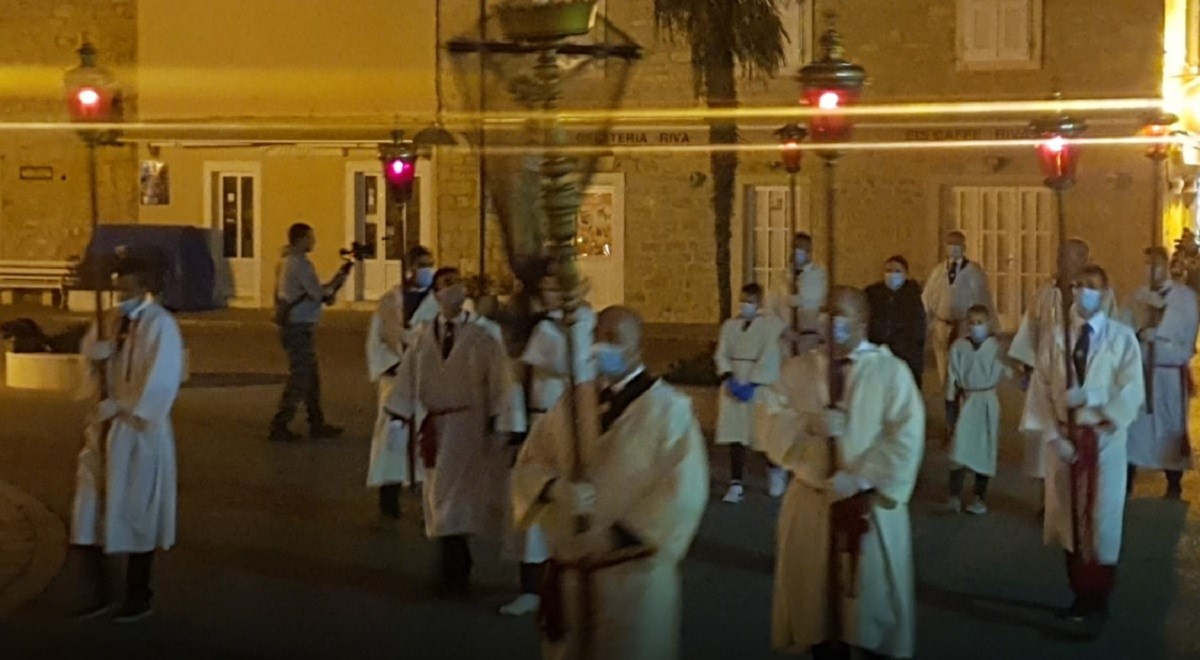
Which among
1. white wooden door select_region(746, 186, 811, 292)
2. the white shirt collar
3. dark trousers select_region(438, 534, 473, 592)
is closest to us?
the white shirt collar

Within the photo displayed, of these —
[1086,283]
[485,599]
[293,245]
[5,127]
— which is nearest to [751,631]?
[485,599]

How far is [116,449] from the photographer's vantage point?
943cm

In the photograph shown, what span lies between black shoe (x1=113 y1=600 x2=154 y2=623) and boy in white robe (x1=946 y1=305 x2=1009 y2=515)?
18.1 ft

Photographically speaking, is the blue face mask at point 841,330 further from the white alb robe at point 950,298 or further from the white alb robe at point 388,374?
the white alb robe at point 950,298

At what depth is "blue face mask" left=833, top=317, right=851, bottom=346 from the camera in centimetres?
772

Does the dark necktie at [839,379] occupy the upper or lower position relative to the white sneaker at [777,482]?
upper

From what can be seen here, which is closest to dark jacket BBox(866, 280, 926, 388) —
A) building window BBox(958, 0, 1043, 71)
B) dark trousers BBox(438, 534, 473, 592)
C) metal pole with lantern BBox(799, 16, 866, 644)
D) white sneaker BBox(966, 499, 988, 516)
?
white sneaker BBox(966, 499, 988, 516)

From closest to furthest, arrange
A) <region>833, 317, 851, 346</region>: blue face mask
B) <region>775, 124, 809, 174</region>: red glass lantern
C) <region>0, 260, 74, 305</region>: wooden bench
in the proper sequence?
<region>833, 317, 851, 346</region>: blue face mask
<region>775, 124, 809, 174</region>: red glass lantern
<region>0, 260, 74, 305</region>: wooden bench

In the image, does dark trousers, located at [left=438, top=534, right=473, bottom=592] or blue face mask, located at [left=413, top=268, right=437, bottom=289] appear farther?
blue face mask, located at [left=413, top=268, right=437, bottom=289]

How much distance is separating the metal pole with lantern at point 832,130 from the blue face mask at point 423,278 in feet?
15.0

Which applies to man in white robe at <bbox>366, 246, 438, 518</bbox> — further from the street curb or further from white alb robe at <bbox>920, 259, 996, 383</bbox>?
white alb robe at <bbox>920, 259, 996, 383</bbox>

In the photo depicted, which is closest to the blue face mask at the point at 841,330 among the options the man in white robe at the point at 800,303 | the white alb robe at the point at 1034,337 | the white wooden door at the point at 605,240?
the white alb robe at the point at 1034,337

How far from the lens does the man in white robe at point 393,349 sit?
1233cm

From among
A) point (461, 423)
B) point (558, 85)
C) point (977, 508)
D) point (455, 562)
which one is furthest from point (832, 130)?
point (977, 508)
